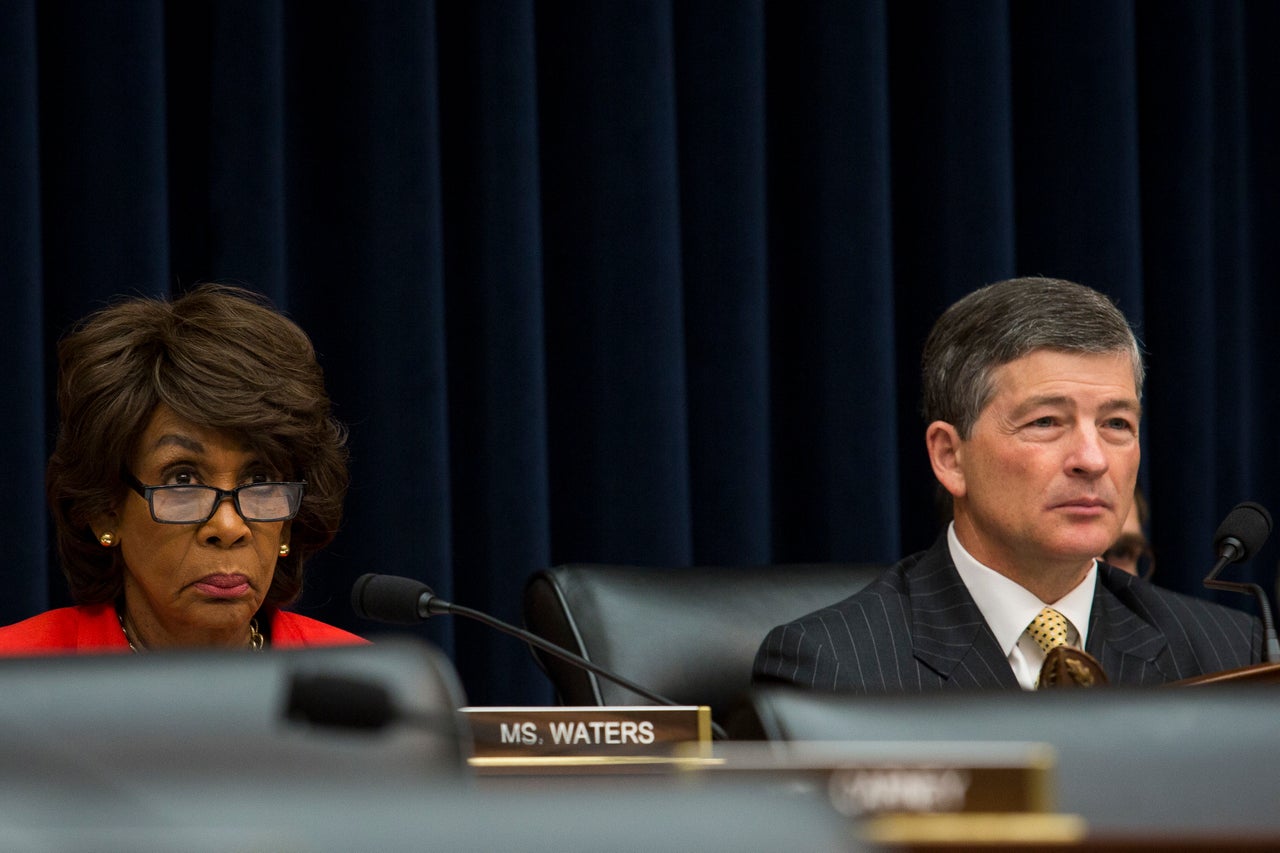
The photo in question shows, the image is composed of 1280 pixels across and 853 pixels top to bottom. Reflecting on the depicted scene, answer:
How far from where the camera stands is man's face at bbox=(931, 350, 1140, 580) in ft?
6.15

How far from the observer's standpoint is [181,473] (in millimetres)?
1820

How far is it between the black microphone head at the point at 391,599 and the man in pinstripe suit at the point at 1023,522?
1.46ft

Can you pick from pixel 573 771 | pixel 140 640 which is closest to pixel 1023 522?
pixel 140 640

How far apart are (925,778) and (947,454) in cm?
146

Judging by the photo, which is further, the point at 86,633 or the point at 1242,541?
the point at 86,633

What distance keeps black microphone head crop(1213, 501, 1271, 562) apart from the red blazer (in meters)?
0.96

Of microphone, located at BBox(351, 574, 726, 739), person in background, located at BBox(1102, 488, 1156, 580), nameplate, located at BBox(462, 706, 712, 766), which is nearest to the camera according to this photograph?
nameplate, located at BBox(462, 706, 712, 766)

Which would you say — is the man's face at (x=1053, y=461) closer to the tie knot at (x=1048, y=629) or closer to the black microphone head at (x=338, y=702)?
the tie knot at (x=1048, y=629)

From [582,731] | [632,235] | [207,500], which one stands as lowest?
[582,731]

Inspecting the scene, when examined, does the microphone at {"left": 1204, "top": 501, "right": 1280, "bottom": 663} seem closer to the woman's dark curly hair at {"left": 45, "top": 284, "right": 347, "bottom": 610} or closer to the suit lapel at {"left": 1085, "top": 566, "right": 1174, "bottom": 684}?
the suit lapel at {"left": 1085, "top": 566, "right": 1174, "bottom": 684}

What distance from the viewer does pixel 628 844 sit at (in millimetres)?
450

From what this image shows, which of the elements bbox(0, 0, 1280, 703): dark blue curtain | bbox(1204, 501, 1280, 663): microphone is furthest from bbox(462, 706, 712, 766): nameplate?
bbox(0, 0, 1280, 703): dark blue curtain

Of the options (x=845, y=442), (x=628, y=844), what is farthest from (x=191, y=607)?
(x=628, y=844)

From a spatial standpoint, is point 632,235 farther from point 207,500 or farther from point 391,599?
point 391,599
